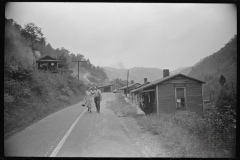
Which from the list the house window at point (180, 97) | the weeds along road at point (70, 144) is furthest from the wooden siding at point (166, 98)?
the weeds along road at point (70, 144)

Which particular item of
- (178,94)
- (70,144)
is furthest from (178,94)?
(70,144)

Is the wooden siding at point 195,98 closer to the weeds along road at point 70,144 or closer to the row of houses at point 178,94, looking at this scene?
the row of houses at point 178,94

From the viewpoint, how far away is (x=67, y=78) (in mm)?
23656

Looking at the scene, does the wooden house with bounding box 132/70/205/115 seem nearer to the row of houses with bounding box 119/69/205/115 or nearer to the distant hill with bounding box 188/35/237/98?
the row of houses with bounding box 119/69/205/115

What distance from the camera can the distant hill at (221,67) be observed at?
5.09 meters

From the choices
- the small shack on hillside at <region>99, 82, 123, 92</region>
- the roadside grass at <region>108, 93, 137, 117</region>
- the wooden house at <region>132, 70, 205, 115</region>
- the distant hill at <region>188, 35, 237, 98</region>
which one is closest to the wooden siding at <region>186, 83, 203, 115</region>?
the wooden house at <region>132, 70, 205, 115</region>

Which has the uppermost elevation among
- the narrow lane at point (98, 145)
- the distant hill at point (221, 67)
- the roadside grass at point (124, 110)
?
the distant hill at point (221, 67)

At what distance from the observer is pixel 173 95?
15922 millimetres

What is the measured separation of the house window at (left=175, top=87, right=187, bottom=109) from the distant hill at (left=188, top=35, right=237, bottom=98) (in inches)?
157

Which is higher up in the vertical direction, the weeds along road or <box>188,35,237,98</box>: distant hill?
<box>188,35,237,98</box>: distant hill

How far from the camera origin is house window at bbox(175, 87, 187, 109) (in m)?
15.9

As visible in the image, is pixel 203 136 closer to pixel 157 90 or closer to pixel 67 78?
pixel 157 90

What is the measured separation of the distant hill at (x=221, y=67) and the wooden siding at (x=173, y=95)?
289 centimetres
